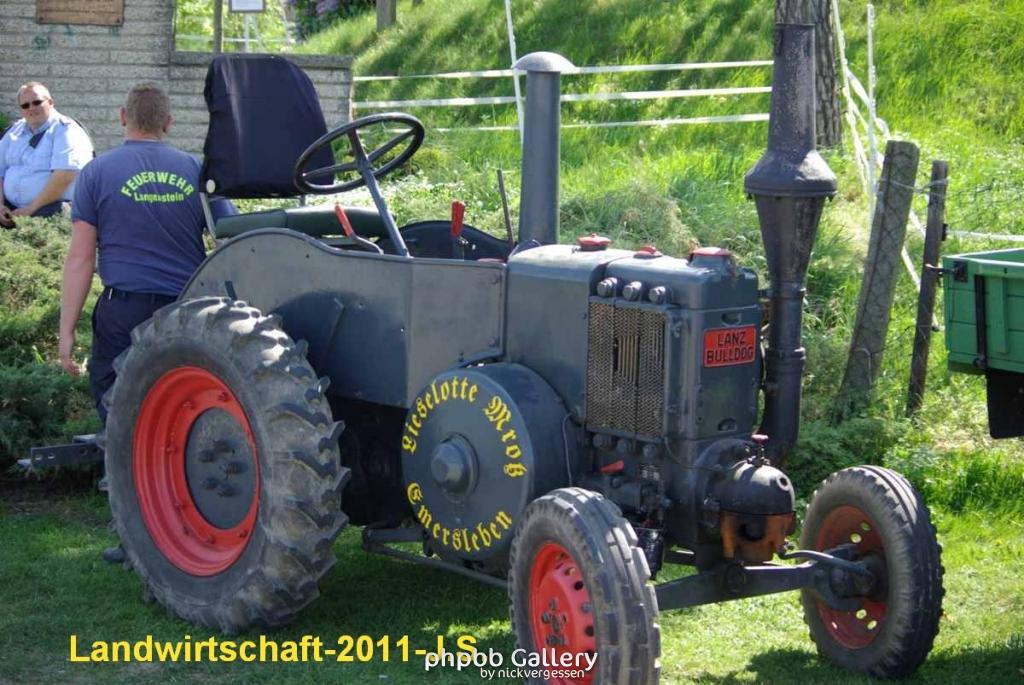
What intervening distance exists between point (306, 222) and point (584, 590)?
2319 millimetres

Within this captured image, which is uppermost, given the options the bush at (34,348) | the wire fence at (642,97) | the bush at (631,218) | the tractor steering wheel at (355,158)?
the wire fence at (642,97)

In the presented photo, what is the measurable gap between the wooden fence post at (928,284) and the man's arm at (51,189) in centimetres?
512

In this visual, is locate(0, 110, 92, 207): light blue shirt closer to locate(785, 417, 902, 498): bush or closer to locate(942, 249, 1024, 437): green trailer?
locate(785, 417, 902, 498): bush

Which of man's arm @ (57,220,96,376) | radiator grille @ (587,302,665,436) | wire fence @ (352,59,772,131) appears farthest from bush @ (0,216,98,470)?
wire fence @ (352,59,772,131)

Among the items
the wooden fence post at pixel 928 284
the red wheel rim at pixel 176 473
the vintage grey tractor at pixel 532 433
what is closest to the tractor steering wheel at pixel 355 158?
the vintage grey tractor at pixel 532 433

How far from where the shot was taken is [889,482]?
4.78 meters

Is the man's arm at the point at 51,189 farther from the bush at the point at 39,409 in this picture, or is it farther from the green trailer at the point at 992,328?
the green trailer at the point at 992,328

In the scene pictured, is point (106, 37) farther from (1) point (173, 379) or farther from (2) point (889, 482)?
(2) point (889, 482)

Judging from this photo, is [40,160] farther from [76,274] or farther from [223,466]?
[223,466]

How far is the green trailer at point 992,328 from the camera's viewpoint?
17.6ft

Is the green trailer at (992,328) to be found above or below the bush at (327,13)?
below

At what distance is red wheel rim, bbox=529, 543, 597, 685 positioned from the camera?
14.1 ft

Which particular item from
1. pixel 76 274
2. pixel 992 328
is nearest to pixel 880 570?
pixel 992 328

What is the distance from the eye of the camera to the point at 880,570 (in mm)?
4793
